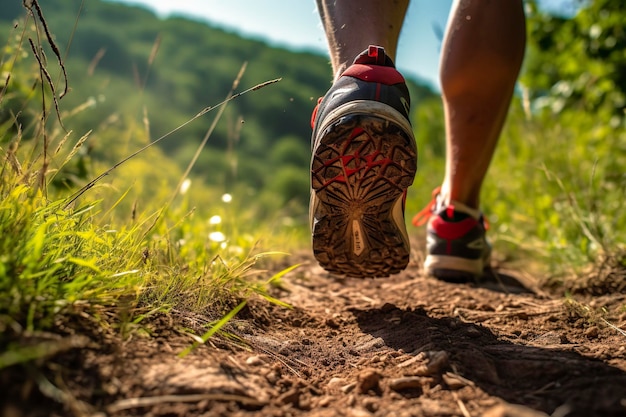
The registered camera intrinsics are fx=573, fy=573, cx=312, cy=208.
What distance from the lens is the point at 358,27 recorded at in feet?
4.90

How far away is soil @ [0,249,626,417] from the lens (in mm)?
914

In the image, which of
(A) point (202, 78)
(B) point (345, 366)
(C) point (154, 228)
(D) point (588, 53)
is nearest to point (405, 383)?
(B) point (345, 366)

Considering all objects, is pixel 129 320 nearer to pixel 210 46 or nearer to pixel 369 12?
pixel 369 12

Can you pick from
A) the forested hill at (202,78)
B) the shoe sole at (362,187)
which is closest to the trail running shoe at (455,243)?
the shoe sole at (362,187)

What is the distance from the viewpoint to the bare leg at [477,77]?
1757 millimetres

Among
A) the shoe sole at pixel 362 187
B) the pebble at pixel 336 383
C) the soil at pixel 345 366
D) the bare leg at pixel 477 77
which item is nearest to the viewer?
the soil at pixel 345 366

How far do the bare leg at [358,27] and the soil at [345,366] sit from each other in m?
0.70

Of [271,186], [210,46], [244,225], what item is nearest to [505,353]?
[244,225]

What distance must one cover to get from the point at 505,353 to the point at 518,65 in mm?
978

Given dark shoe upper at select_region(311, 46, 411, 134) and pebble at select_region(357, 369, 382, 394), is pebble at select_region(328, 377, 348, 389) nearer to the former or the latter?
pebble at select_region(357, 369, 382, 394)

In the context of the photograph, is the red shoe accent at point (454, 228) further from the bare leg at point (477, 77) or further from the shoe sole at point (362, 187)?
the shoe sole at point (362, 187)

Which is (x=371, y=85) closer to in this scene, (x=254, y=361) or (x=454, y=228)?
(x=254, y=361)

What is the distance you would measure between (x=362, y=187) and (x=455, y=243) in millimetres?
815

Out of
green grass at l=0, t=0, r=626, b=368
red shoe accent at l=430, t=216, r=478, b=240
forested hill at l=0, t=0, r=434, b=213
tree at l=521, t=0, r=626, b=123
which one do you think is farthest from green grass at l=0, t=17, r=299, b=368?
forested hill at l=0, t=0, r=434, b=213
